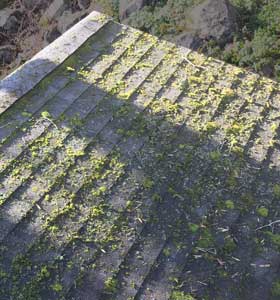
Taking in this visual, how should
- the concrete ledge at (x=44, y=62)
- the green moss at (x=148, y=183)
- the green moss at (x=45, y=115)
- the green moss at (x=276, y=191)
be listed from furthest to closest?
the concrete ledge at (x=44, y=62)
the green moss at (x=45, y=115)
the green moss at (x=276, y=191)
the green moss at (x=148, y=183)

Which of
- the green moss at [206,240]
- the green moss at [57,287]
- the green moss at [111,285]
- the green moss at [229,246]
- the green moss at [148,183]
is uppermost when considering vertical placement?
the green moss at [148,183]

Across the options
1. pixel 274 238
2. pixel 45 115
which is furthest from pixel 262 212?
pixel 45 115

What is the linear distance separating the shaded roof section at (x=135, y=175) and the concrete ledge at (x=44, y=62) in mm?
14

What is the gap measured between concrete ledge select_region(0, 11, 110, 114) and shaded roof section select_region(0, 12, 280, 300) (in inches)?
0.6

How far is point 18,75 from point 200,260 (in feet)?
7.20

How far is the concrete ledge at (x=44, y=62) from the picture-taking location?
12.9ft

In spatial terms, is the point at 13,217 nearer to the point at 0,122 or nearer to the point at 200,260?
the point at 0,122

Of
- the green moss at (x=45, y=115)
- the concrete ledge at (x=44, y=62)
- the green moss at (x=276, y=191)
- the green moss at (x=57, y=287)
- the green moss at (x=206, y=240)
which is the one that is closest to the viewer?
the green moss at (x=57, y=287)

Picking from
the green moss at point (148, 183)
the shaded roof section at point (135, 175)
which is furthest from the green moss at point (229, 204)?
the green moss at point (148, 183)

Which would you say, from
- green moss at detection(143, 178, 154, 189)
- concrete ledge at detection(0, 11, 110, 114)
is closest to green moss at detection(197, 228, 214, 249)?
green moss at detection(143, 178, 154, 189)

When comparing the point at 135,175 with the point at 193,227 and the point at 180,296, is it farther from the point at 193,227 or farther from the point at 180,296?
the point at 180,296

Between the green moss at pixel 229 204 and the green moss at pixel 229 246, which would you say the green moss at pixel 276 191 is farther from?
the green moss at pixel 229 246

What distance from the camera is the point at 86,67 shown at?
4418 mm

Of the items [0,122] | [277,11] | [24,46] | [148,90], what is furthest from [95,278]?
[24,46]
